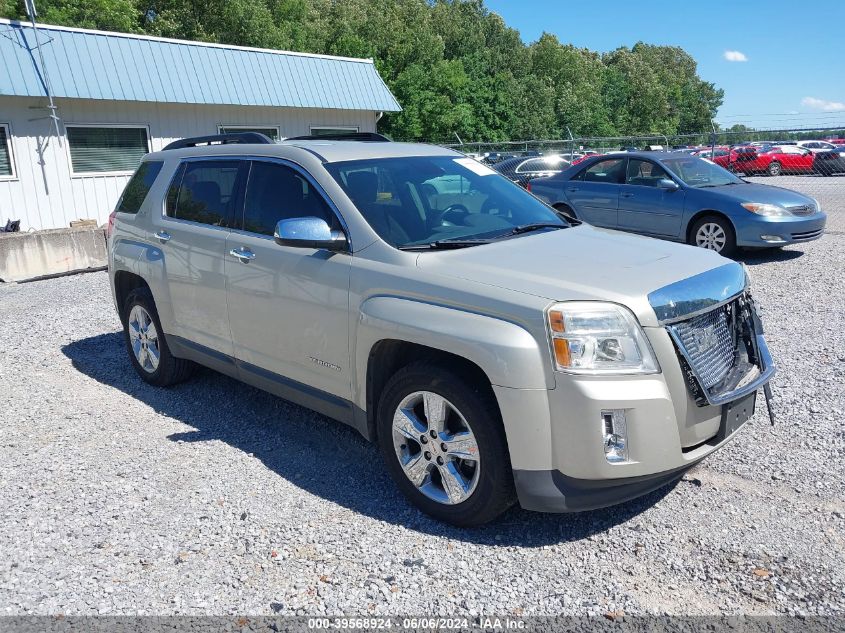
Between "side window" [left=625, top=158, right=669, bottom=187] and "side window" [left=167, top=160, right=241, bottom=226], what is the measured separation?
7.82 meters

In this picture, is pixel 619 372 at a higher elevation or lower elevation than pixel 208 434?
higher

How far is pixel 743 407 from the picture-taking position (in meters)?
3.47

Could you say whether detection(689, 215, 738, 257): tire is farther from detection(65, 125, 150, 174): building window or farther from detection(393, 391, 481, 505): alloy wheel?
detection(65, 125, 150, 174): building window

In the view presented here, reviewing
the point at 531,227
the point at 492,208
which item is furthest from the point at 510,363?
the point at 492,208

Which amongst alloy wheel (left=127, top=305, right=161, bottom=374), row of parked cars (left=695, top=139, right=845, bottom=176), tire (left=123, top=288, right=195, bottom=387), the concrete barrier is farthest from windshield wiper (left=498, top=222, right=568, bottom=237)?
row of parked cars (left=695, top=139, right=845, bottom=176)

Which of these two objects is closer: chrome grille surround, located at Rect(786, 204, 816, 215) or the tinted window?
the tinted window

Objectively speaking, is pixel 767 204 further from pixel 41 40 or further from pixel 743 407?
pixel 41 40

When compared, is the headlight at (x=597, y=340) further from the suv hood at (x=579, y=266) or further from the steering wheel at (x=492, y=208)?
the steering wheel at (x=492, y=208)

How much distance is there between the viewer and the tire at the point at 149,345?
18.1 ft

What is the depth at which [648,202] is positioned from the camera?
10.8 m

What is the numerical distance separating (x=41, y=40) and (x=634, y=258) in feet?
47.3

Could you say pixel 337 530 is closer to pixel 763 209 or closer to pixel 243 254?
pixel 243 254

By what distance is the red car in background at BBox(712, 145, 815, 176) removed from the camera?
29.9 metres

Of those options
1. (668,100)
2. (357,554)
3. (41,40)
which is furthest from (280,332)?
(668,100)
